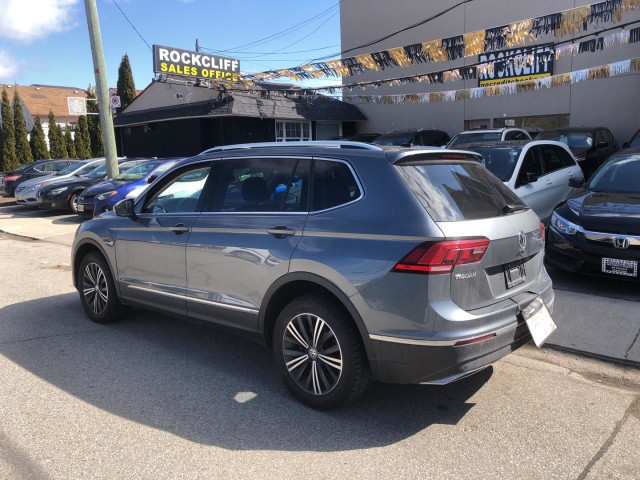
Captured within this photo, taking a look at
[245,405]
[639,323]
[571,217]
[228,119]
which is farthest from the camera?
[228,119]

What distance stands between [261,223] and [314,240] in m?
0.54

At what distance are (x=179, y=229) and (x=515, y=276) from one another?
2.68 meters

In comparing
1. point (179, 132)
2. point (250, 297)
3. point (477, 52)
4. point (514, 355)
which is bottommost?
point (514, 355)

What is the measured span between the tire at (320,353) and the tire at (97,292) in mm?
2316

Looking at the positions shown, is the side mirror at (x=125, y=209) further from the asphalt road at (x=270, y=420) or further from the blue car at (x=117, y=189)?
the blue car at (x=117, y=189)

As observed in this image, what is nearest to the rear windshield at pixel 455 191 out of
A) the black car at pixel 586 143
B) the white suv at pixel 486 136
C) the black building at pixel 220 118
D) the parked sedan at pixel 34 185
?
the white suv at pixel 486 136

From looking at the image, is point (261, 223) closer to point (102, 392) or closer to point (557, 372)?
point (102, 392)

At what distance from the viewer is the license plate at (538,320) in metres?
3.30

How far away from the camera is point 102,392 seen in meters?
3.73

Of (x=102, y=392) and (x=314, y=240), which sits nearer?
(x=314, y=240)

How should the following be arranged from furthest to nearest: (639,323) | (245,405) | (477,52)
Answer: (477,52), (639,323), (245,405)

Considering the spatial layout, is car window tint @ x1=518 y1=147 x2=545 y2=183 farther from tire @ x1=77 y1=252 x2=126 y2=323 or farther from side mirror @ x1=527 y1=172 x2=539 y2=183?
tire @ x1=77 y1=252 x2=126 y2=323

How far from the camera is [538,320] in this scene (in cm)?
339

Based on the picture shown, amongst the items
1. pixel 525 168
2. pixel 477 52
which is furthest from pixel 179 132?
pixel 525 168
